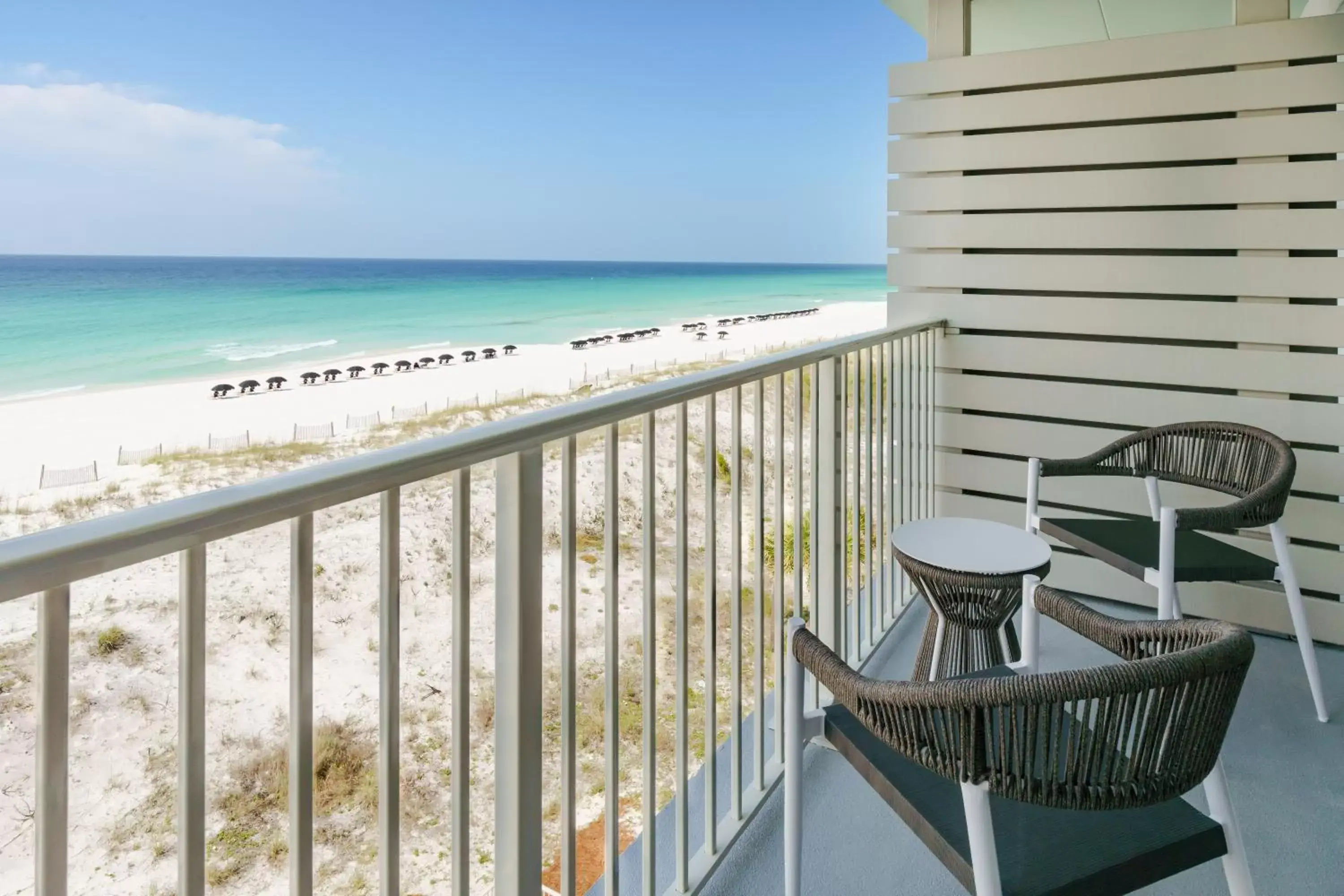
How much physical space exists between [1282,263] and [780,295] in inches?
1134

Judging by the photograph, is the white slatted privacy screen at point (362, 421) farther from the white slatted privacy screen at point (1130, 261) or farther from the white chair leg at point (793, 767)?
the white chair leg at point (793, 767)

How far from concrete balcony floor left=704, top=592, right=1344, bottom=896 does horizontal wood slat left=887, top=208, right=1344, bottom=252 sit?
57.0 inches

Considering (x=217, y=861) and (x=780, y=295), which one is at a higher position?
(x=780, y=295)

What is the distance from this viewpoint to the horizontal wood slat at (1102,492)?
9.11ft

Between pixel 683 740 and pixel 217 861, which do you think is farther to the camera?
pixel 217 861

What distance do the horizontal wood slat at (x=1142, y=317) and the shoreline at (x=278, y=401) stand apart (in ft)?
42.8

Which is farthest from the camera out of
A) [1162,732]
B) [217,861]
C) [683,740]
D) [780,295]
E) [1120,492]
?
[780,295]

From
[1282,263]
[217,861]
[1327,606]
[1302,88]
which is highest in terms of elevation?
[1302,88]

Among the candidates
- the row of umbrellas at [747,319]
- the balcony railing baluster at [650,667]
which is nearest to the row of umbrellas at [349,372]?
the row of umbrellas at [747,319]

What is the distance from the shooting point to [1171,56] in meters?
2.82

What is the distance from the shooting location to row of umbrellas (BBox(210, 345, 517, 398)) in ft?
61.5

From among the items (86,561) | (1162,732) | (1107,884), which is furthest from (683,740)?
(86,561)

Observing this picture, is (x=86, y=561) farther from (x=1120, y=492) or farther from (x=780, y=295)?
(x=780, y=295)

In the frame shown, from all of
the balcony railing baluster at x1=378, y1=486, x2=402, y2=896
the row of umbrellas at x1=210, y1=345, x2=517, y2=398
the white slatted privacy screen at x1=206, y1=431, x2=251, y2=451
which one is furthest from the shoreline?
the balcony railing baluster at x1=378, y1=486, x2=402, y2=896
